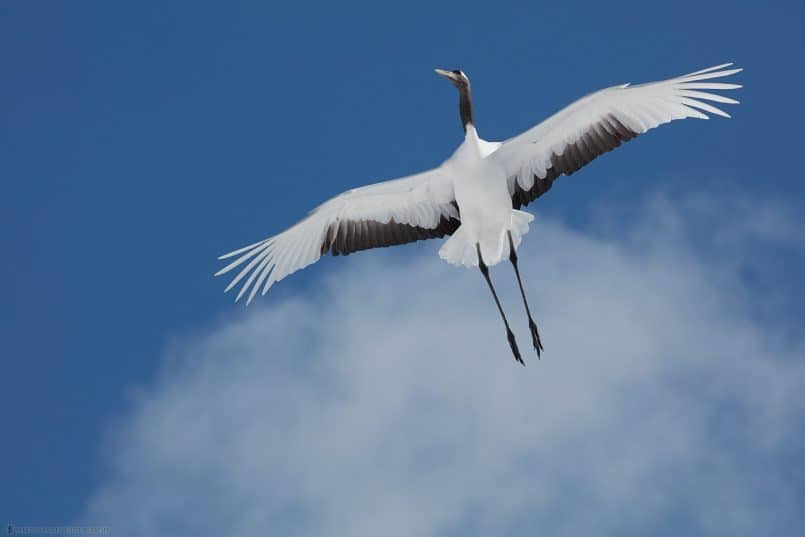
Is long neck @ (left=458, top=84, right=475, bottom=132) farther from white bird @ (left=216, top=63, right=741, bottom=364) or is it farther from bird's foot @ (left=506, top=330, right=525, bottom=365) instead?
bird's foot @ (left=506, top=330, right=525, bottom=365)

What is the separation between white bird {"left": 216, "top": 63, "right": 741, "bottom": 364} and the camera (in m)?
19.2

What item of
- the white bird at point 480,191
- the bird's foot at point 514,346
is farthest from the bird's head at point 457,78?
the bird's foot at point 514,346

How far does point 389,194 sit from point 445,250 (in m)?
1.02

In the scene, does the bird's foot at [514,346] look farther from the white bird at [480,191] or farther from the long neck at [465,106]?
the long neck at [465,106]

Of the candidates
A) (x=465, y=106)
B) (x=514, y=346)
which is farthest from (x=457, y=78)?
(x=514, y=346)

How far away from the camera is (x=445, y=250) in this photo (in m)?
20.3

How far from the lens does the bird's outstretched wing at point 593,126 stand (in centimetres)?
1909

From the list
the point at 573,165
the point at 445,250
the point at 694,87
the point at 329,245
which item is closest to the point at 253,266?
the point at 329,245

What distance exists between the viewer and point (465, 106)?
2016cm

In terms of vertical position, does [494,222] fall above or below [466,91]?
below

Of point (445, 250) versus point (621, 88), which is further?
point (445, 250)

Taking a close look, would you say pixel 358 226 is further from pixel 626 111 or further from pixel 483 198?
pixel 626 111

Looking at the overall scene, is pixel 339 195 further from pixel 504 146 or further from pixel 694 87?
pixel 694 87

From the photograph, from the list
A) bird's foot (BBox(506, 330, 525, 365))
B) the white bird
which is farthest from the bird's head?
bird's foot (BBox(506, 330, 525, 365))
